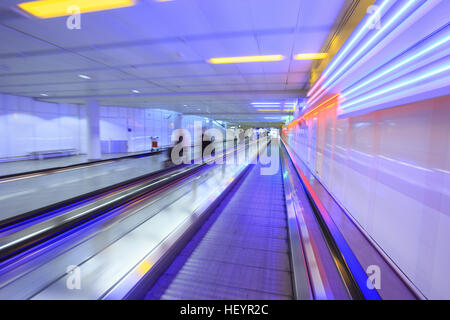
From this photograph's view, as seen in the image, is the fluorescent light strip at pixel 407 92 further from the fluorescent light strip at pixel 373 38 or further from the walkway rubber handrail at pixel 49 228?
the walkway rubber handrail at pixel 49 228

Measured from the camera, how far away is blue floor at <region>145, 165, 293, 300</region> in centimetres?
232

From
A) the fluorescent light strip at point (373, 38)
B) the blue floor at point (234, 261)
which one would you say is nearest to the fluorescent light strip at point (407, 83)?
the fluorescent light strip at point (373, 38)

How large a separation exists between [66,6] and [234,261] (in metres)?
4.85

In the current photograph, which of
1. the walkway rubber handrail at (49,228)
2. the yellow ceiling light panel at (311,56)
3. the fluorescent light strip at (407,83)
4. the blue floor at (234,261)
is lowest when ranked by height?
the blue floor at (234,261)

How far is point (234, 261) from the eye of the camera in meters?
2.88

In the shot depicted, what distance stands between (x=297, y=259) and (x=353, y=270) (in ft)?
2.10

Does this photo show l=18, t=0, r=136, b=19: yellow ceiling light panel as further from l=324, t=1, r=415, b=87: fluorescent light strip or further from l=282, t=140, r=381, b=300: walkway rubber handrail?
l=282, t=140, r=381, b=300: walkway rubber handrail

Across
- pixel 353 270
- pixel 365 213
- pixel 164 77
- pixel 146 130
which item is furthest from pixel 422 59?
pixel 146 130

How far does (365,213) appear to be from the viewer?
10.9 feet

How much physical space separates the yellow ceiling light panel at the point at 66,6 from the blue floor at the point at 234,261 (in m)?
4.04

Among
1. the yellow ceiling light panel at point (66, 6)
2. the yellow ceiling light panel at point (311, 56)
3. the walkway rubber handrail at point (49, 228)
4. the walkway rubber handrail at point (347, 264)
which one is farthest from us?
the yellow ceiling light panel at point (311, 56)

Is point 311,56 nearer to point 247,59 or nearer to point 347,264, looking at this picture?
point 247,59

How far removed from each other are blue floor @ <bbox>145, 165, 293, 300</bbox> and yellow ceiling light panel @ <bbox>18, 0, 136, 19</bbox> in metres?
4.04

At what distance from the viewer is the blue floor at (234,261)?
2318 millimetres
